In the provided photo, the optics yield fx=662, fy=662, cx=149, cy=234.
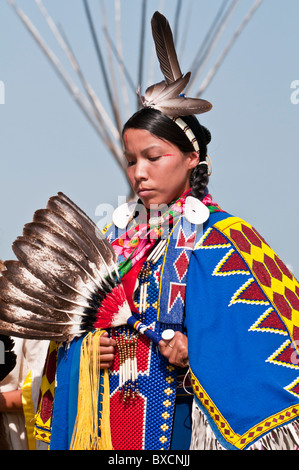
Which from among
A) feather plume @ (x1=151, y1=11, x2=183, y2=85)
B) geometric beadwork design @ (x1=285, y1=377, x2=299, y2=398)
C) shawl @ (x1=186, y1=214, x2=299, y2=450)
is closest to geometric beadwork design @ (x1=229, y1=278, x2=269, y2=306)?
shawl @ (x1=186, y1=214, x2=299, y2=450)

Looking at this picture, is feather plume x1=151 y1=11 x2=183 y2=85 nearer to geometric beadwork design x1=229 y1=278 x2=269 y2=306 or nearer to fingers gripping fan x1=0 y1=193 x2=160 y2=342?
fingers gripping fan x1=0 y1=193 x2=160 y2=342

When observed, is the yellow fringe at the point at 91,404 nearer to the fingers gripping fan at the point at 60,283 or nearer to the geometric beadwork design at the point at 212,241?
the fingers gripping fan at the point at 60,283

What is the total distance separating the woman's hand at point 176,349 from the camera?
2.74 meters

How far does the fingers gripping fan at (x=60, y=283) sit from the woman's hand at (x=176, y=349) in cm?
11

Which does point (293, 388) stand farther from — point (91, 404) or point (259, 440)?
point (91, 404)

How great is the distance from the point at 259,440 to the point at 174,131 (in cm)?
141

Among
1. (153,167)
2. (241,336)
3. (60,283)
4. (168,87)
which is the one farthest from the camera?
(168,87)

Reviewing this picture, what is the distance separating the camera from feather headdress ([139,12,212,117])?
3064mm

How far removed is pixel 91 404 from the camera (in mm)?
2867

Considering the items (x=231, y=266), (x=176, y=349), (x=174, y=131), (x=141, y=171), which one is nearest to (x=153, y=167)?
(x=141, y=171)

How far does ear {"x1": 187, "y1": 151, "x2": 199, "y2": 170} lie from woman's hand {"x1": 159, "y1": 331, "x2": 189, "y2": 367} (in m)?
0.83

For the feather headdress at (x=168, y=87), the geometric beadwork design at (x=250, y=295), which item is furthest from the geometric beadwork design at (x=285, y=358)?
the feather headdress at (x=168, y=87)
